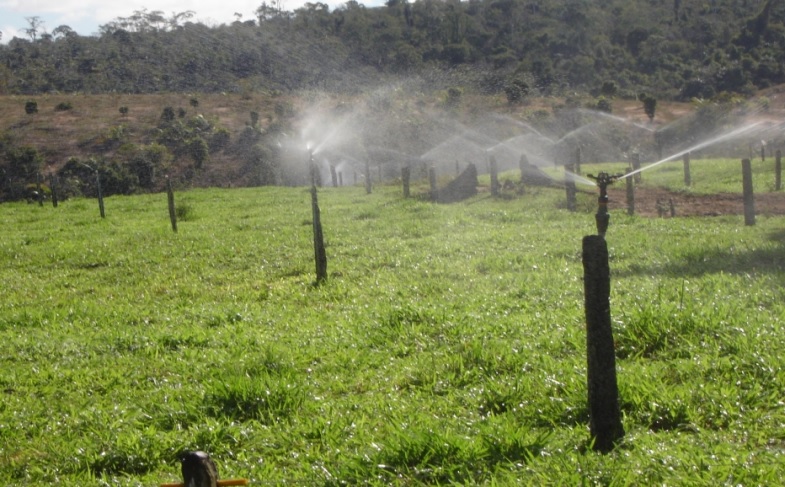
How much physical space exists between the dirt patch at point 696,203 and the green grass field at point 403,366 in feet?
12.9

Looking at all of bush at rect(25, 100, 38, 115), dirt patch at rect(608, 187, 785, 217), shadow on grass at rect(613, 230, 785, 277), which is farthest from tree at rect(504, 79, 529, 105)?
shadow on grass at rect(613, 230, 785, 277)

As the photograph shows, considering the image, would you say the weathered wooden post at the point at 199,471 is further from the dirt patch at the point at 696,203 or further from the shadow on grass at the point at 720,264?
the dirt patch at the point at 696,203

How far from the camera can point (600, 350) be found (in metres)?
4.13

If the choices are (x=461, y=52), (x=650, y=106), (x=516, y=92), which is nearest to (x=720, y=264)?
(x=650, y=106)

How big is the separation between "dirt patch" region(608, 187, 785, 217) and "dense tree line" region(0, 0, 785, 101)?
4607 centimetres

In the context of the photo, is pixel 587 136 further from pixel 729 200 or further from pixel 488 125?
pixel 729 200

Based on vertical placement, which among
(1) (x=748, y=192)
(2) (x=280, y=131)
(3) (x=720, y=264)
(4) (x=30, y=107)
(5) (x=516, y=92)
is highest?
(4) (x=30, y=107)

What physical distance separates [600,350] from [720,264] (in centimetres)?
573

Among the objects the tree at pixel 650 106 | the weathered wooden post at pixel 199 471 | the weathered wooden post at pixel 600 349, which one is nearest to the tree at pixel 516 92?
the tree at pixel 650 106

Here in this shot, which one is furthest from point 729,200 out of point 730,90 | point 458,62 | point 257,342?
point 458,62

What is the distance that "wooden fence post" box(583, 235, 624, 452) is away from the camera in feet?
13.2

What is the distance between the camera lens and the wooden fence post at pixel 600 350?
4.03 m

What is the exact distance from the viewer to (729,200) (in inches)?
719

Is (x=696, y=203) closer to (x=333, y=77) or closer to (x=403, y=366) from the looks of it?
(x=403, y=366)
